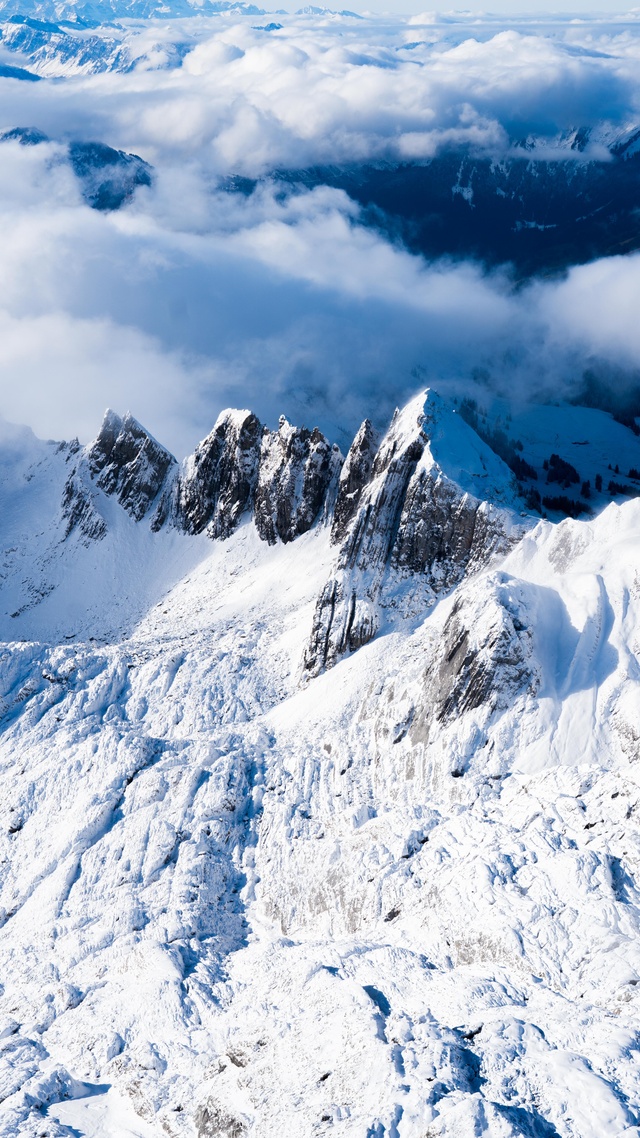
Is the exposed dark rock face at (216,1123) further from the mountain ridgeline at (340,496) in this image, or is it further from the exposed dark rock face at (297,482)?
the exposed dark rock face at (297,482)

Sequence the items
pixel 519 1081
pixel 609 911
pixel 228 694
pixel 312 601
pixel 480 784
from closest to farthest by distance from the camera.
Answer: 1. pixel 519 1081
2. pixel 609 911
3. pixel 480 784
4. pixel 228 694
5. pixel 312 601

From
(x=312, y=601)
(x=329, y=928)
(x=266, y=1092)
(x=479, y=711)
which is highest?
(x=266, y=1092)

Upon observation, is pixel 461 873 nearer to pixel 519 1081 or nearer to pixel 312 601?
pixel 519 1081

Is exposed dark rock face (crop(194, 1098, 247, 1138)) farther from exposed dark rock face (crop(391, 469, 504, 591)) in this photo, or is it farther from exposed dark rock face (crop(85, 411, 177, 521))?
exposed dark rock face (crop(85, 411, 177, 521))

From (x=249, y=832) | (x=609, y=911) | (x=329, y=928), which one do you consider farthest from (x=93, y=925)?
(x=609, y=911)

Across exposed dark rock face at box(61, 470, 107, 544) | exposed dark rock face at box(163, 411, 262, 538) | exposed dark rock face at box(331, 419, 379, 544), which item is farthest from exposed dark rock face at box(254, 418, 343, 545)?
exposed dark rock face at box(61, 470, 107, 544)

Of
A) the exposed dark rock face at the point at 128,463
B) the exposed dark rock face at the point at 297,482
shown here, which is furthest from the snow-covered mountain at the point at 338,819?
the exposed dark rock face at the point at 128,463

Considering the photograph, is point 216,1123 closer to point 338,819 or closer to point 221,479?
point 338,819
